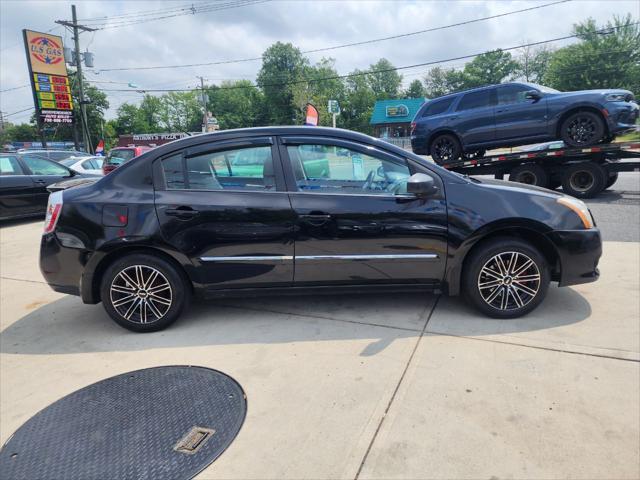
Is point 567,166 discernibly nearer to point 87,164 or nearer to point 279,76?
point 87,164

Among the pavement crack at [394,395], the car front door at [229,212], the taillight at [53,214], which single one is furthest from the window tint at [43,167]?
the pavement crack at [394,395]

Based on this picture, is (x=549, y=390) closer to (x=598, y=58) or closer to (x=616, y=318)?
(x=616, y=318)

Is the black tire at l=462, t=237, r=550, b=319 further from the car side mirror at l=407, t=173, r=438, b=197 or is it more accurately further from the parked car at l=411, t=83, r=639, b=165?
the parked car at l=411, t=83, r=639, b=165

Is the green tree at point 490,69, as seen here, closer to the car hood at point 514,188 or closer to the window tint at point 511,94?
the window tint at point 511,94

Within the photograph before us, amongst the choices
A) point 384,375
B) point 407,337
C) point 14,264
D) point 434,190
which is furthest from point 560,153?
point 14,264

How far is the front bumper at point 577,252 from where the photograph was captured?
340cm

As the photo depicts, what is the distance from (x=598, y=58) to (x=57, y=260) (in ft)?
165

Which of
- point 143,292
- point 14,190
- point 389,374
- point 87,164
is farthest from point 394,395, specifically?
point 87,164

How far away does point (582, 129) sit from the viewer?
27.4ft

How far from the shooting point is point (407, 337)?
3.22 metres

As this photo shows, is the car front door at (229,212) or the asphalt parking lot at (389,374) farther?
the car front door at (229,212)

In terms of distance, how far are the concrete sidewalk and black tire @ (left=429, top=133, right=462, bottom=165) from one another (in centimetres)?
569

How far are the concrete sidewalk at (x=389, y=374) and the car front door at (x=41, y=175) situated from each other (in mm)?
5525

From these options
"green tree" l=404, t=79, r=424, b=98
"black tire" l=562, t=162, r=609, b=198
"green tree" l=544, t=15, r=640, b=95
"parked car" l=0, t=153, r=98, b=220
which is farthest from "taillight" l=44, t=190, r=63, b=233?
"green tree" l=404, t=79, r=424, b=98
